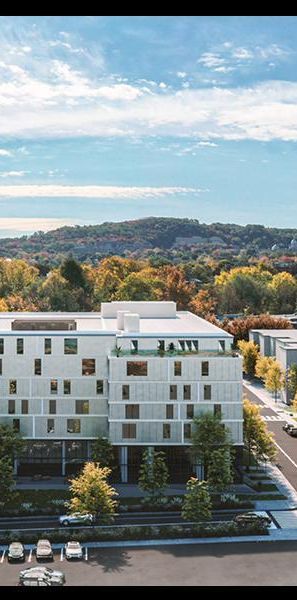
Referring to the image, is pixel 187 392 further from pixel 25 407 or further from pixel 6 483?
pixel 6 483

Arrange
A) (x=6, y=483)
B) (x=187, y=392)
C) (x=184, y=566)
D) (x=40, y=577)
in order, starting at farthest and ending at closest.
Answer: (x=187, y=392), (x=6, y=483), (x=184, y=566), (x=40, y=577)

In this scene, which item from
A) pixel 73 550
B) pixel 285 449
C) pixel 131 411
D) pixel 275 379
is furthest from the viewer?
pixel 275 379

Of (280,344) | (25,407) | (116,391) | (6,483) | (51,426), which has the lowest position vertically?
(6,483)

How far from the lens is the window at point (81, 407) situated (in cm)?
4816

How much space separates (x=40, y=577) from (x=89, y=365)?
64.1 feet

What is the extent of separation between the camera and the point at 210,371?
155 feet

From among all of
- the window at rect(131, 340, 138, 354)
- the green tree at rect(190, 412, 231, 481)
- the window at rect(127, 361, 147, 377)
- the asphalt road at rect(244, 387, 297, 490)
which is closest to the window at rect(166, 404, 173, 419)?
the green tree at rect(190, 412, 231, 481)

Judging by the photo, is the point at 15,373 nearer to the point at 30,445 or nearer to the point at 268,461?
the point at 30,445

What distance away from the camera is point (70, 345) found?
160ft

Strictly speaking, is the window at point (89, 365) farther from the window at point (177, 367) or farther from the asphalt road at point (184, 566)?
the asphalt road at point (184, 566)

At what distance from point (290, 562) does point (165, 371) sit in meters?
17.1

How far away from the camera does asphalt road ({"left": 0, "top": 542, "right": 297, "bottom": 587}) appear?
102ft

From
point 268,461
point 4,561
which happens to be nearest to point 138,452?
point 268,461

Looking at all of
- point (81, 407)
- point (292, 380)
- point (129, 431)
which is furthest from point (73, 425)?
point (292, 380)
